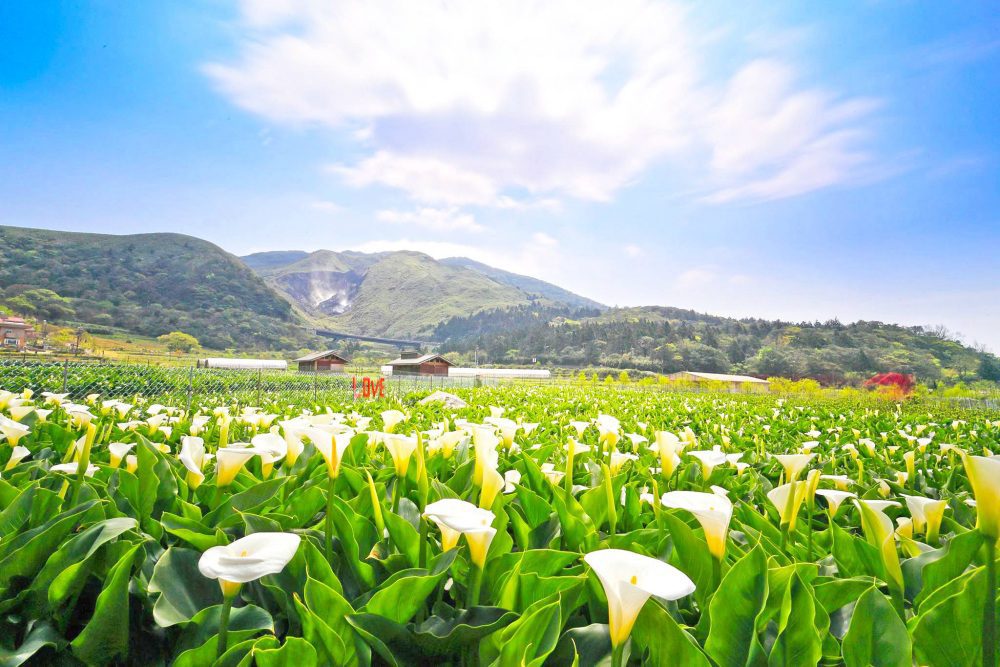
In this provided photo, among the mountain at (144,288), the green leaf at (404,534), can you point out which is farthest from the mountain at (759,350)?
the green leaf at (404,534)

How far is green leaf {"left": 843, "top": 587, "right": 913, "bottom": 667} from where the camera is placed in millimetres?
870

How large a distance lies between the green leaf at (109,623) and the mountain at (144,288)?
388ft

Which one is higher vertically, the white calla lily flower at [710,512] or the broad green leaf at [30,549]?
the white calla lily flower at [710,512]

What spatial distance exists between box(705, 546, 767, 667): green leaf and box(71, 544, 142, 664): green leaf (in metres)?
1.09

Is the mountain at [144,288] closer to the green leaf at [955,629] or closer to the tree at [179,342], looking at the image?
the tree at [179,342]

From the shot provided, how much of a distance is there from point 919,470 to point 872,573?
2.32 metres

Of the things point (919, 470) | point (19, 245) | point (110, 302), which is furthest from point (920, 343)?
point (19, 245)

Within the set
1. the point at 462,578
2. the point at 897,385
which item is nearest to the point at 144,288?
the point at 897,385

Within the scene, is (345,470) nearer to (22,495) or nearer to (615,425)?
(22,495)

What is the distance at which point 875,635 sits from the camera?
2.93ft

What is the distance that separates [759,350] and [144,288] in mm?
136645

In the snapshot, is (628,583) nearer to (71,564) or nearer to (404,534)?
(404,534)

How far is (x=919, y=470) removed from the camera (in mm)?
2988

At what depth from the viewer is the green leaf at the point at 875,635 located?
870 mm
